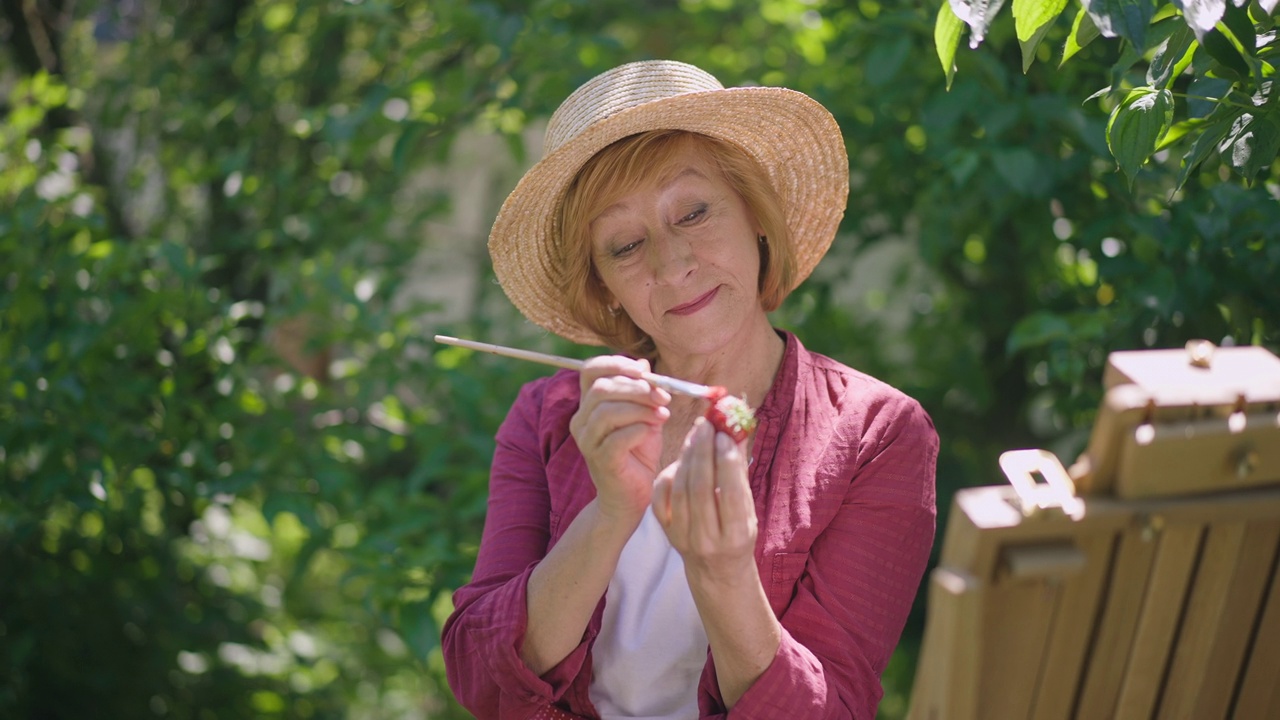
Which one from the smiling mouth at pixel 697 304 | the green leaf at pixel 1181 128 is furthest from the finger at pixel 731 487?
the green leaf at pixel 1181 128

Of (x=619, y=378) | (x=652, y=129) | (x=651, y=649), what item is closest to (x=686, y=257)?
(x=652, y=129)

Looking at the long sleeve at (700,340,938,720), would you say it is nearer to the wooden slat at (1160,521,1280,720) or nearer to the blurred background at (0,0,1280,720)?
the wooden slat at (1160,521,1280,720)

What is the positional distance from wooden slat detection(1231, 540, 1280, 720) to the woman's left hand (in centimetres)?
55

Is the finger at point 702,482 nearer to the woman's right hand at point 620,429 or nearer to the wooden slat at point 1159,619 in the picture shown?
the woman's right hand at point 620,429

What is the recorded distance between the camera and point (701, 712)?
1.57 metres

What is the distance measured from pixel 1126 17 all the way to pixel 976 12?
0.54 feet

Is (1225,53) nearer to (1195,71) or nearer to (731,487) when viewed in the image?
(1195,71)

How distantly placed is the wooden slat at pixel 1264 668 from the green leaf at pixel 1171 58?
0.66 meters

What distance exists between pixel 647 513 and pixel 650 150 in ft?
1.85

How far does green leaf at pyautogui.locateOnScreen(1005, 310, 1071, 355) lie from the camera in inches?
86.8

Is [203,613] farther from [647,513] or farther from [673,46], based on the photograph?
[673,46]

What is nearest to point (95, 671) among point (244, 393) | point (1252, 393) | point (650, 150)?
point (244, 393)

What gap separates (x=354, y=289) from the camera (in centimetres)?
274

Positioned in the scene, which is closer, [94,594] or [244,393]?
[244,393]
